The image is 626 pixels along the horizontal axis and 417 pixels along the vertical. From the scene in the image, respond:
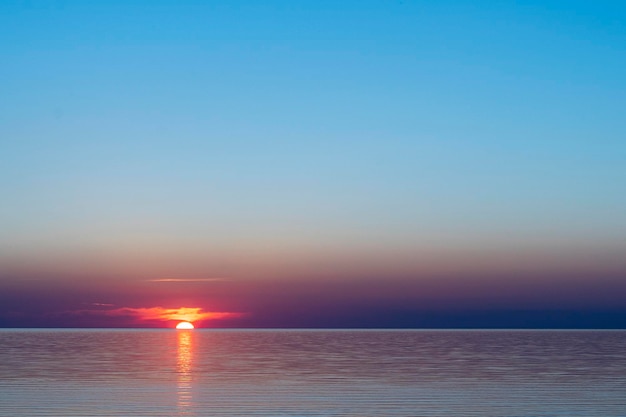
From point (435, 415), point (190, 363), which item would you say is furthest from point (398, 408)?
point (190, 363)

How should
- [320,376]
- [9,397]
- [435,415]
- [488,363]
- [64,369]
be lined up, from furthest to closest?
[488,363] < [64,369] < [320,376] < [9,397] < [435,415]

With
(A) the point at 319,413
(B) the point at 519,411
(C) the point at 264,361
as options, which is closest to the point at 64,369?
(C) the point at 264,361

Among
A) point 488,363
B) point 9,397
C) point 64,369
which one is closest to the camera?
point 9,397

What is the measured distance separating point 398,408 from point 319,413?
3778 millimetres

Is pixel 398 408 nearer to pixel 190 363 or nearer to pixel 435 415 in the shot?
pixel 435 415

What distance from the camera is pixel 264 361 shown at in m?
64.1

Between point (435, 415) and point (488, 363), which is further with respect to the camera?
point (488, 363)

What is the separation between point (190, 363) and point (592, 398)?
3527 centimetres

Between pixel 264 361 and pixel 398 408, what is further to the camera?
pixel 264 361

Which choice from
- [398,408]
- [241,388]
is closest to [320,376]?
[241,388]

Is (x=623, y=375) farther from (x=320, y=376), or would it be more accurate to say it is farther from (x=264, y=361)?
(x=264, y=361)

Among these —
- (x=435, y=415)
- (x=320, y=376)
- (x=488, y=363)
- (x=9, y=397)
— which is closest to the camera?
(x=435, y=415)

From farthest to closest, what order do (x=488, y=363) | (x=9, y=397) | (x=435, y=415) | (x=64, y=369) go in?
(x=488, y=363), (x=64, y=369), (x=9, y=397), (x=435, y=415)

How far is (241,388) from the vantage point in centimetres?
4022
